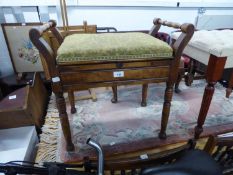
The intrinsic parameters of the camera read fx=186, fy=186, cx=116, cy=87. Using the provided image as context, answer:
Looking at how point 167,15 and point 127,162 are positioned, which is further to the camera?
point 167,15

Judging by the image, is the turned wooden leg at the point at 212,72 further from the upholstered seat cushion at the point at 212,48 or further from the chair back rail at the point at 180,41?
the chair back rail at the point at 180,41

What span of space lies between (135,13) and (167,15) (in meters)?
0.35

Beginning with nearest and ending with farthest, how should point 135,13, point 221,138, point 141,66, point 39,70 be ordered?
point 221,138, point 141,66, point 39,70, point 135,13

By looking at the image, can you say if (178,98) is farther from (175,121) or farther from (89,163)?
(89,163)

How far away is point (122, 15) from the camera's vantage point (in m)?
1.75

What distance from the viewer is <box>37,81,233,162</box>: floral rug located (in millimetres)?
1035

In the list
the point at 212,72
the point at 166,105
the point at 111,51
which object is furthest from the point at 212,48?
the point at 111,51

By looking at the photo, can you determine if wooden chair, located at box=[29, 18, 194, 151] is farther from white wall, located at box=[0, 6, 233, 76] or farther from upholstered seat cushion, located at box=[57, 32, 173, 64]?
white wall, located at box=[0, 6, 233, 76]

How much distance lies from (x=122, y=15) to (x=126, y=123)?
3.47 feet

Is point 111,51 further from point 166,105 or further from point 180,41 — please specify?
point 166,105

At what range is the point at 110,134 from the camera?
1.12 m

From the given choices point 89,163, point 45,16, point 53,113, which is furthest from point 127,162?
point 45,16

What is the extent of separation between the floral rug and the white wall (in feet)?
2.14

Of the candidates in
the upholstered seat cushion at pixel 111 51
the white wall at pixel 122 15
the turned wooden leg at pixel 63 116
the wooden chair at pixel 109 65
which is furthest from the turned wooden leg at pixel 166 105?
the white wall at pixel 122 15
